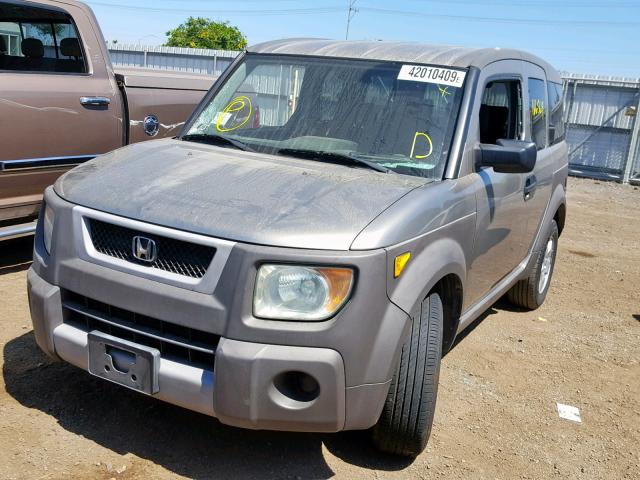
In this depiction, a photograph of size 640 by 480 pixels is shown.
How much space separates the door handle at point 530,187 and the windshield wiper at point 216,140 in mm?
1839

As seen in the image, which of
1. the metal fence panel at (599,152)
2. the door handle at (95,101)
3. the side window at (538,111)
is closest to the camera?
the side window at (538,111)

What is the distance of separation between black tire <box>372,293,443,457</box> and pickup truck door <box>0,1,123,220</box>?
322 centimetres

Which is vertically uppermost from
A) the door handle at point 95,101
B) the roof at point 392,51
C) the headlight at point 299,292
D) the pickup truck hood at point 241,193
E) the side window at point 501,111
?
the roof at point 392,51

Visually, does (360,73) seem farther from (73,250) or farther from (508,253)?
(73,250)

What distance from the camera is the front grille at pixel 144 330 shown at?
2705 mm

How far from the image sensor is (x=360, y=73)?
12.6ft

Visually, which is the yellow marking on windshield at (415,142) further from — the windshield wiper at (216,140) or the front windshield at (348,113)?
the windshield wiper at (216,140)

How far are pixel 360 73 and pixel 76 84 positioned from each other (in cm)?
250

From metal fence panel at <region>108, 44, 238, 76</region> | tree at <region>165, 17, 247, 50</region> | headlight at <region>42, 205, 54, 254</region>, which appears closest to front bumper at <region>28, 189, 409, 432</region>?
headlight at <region>42, 205, 54, 254</region>

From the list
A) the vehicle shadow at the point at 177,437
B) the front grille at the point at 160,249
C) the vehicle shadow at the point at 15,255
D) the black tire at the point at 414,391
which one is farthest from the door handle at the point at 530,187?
the vehicle shadow at the point at 15,255

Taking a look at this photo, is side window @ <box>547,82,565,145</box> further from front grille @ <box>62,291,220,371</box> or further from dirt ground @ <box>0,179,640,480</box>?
front grille @ <box>62,291,220,371</box>

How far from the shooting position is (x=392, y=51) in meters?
3.94

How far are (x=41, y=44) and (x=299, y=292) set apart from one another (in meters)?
3.93

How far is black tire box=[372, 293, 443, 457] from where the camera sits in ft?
9.77
